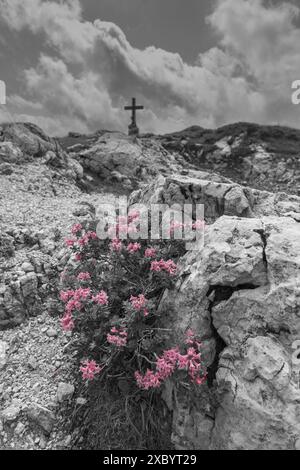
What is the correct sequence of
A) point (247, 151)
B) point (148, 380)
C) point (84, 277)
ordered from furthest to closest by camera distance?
point (247, 151) → point (84, 277) → point (148, 380)

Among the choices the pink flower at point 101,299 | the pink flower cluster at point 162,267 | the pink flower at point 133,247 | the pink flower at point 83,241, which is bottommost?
the pink flower at point 101,299

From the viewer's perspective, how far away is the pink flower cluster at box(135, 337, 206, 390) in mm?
3852

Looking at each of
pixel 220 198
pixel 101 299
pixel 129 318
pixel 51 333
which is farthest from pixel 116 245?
pixel 220 198

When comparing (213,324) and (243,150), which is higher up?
(243,150)

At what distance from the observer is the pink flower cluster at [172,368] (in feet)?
12.6

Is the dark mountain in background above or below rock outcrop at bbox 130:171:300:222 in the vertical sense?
above

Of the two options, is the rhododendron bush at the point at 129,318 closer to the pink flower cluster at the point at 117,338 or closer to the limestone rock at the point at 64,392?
the pink flower cluster at the point at 117,338

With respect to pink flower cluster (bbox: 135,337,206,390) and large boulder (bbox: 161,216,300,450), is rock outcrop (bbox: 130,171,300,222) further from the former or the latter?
pink flower cluster (bbox: 135,337,206,390)

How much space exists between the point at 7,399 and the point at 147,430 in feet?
7.84

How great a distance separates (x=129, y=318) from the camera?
418 cm

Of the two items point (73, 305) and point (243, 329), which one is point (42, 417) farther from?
point (243, 329)

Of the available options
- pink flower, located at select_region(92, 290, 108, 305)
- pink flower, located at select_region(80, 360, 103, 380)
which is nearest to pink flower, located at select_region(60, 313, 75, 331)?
pink flower, located at select_region(92, 290, 108, 305)

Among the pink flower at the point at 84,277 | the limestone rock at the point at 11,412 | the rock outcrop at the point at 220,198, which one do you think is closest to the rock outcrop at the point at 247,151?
the rock outcrop at the point at 220,198

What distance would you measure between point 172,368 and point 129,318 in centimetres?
86
